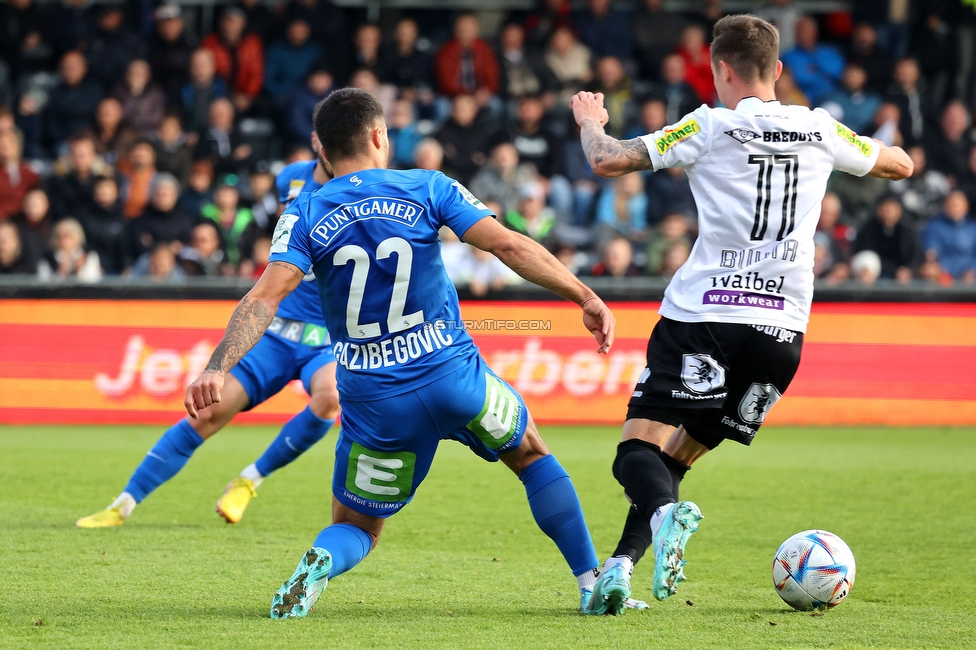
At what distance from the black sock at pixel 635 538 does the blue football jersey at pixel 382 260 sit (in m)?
1.00

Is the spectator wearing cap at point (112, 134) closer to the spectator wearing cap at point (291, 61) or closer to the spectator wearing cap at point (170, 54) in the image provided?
the spectator wearing cap at point (170, 54)

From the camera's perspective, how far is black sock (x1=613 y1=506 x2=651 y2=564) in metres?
4.75

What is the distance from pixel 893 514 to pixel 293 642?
178 inches

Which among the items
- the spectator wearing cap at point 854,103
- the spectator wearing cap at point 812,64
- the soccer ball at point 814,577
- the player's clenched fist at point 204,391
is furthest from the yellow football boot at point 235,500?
the spectator wearing cap at point 812,64

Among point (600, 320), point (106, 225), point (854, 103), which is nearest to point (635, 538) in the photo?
point (600, 320)

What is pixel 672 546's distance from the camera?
14.1ft

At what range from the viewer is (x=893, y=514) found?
736 cm

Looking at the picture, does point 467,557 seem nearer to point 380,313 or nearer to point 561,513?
point 561,513

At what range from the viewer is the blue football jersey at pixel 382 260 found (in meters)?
4.46

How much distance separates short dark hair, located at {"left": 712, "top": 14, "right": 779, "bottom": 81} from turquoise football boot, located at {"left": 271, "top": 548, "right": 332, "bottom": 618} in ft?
8.28

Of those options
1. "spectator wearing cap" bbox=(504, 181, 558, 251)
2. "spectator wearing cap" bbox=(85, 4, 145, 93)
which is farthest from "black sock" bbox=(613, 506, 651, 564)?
"spectator wearing cap" bbox=(85, 4, 145, 93)

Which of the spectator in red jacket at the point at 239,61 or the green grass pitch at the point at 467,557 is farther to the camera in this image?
the spectator in red jacket at the point at 239,61

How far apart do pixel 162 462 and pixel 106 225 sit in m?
7.35

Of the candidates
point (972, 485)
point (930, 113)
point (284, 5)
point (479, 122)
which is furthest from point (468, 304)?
point (930, 113)
